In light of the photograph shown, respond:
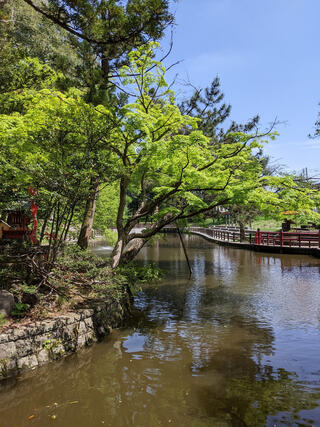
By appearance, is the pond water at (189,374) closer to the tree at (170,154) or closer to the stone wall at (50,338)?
the stone wall at (50,338)

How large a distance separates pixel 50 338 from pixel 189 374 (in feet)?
9.68

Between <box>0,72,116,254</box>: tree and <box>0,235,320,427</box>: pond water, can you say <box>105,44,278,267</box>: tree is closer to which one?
<box>0,72,116,254</box>: tree

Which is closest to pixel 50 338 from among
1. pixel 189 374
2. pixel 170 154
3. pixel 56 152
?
pixel 189 374

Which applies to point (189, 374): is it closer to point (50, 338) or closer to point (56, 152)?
point (50, 338)

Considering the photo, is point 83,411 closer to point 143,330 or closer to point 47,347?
point 47,347

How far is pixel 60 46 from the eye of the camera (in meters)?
26.4

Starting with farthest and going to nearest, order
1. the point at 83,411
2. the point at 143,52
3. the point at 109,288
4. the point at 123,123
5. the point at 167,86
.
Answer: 1. the point at 167,86
2. the point at 143,52
3. the point at 123,123
4. the point at 109,288
5. the point at 83,411

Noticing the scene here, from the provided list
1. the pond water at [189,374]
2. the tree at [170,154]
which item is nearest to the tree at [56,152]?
the tree at [170,154]

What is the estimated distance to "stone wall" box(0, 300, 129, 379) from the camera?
5625 mm

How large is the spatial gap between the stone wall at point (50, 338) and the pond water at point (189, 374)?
9.3 inches

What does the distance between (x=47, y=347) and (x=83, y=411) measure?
6.49 feet

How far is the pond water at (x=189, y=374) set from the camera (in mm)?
4512

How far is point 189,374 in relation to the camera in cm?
580

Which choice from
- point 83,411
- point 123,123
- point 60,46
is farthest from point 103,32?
point 60,46
